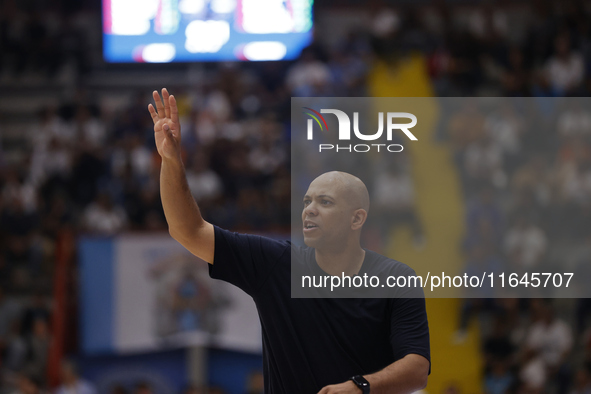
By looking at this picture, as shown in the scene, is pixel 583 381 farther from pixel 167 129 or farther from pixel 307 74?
pixel 307 74

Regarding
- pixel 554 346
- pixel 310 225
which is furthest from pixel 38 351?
pixel 310 225

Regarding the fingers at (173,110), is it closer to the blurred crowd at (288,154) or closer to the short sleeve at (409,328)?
the short sleeve at (409,328)

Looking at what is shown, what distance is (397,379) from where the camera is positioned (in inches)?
105

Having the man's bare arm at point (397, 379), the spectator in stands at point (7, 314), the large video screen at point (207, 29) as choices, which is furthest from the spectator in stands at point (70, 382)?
the large video screen at point (207, 29)

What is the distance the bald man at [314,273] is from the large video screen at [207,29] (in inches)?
443

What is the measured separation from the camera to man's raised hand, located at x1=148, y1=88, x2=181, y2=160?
293 centimetres

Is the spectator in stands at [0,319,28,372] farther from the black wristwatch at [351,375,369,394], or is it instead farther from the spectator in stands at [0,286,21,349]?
the black wristwatch at [351,375,369,394]

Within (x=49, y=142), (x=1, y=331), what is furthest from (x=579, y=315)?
(x=49, y=142)

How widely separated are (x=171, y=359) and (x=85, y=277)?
5.05 feet

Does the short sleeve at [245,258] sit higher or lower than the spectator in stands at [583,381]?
higher

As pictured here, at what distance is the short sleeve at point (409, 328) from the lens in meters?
2.79

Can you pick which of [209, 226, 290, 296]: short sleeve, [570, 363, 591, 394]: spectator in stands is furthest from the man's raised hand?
[570, 363, 591, 394]: spectator in stands

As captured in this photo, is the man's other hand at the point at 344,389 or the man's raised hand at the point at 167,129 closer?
the man's other hand at the point at 344,389

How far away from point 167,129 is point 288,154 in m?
8.11
